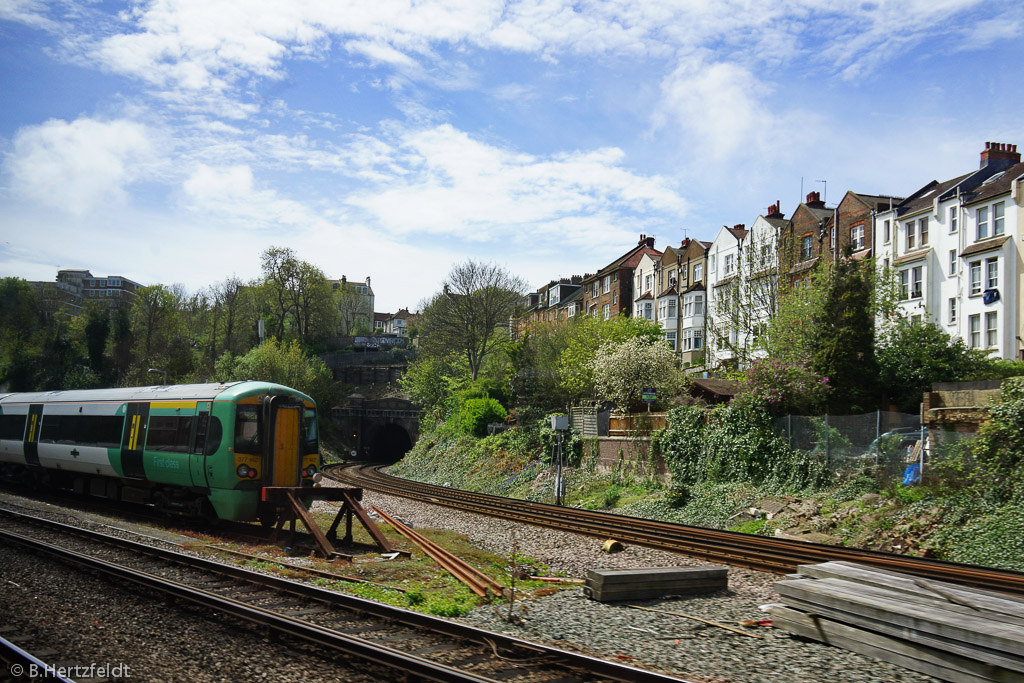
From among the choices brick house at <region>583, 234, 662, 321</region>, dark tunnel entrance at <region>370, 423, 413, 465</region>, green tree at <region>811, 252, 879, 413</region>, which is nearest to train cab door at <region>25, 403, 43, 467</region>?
green tree at <region>811, 252, 879, 413</region>

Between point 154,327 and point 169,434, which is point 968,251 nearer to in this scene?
point 169,434

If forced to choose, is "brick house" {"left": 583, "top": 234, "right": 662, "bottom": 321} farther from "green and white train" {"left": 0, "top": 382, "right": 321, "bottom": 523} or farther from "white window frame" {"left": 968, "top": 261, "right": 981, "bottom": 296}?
"green and white train" {"left": 0, "top": 382, "right": 321, "bottom": 523}

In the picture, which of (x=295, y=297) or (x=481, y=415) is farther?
(x=295, y=297)

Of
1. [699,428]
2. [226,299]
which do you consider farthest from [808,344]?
[226,299]

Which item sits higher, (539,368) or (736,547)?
(539,368)

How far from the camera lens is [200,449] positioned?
51.0 feet

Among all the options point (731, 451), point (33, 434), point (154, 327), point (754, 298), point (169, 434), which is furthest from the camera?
point (154, 327)

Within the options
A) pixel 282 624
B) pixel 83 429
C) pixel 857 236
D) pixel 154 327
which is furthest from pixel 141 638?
pixel 154 327

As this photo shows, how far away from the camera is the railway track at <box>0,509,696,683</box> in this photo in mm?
6852

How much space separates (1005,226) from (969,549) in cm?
2474

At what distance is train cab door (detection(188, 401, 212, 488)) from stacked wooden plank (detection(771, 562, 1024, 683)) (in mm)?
11430

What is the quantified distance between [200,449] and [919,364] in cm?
2402

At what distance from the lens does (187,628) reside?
8203 millimetres

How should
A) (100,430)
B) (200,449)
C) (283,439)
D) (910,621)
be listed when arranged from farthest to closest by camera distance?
(100,430) < (283,439) < (200,449) < (910,621)
